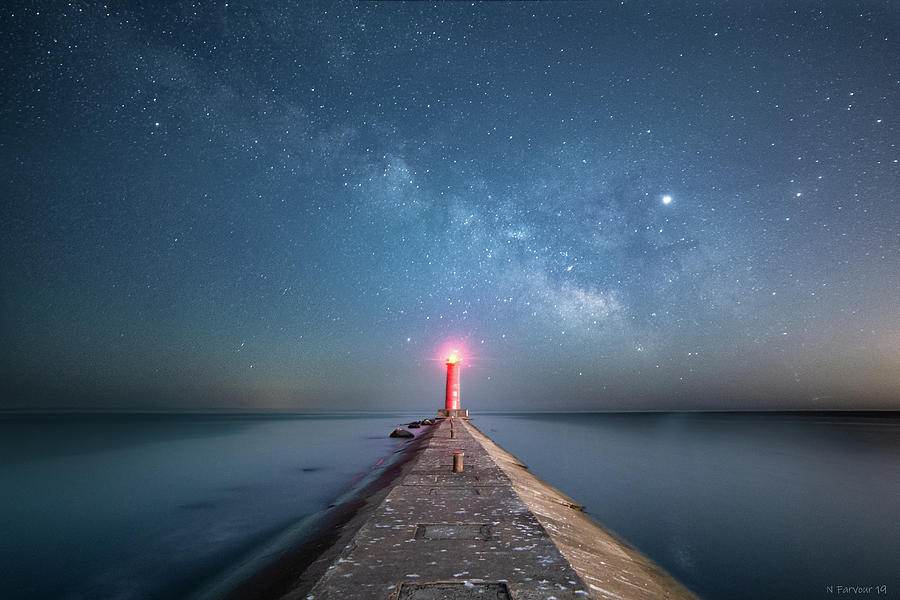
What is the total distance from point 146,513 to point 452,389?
90.9 feet

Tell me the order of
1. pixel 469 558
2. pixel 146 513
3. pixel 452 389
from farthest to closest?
1. pixel 452 389
2. pixel 146 513
3. pixel 469 558

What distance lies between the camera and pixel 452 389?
129 feet

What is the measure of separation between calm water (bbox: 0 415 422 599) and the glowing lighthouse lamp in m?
12.8

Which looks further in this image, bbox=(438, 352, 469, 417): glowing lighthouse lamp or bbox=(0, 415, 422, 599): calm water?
bbox=(438, 352, 469, 417): glowing lighthouse lamp

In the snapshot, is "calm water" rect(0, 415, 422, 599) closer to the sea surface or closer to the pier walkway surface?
the sea surface

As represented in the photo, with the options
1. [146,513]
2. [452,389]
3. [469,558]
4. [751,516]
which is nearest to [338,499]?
[146,513]

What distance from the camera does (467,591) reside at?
3379 mm

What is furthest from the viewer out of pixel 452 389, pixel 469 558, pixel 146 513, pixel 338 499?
pixel 452 389

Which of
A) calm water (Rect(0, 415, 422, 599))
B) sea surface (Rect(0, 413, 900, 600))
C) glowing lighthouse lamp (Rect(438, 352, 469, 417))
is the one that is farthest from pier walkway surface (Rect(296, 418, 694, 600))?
glowing lighthouse lamp (Rect(438, 352, 469, 417))

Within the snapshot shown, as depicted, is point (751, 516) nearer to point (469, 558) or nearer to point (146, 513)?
point (469, 558)

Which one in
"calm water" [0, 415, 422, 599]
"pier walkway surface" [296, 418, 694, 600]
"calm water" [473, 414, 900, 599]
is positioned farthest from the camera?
"calm water" [473, 414, 900, 599]

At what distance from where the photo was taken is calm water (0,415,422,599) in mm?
8508

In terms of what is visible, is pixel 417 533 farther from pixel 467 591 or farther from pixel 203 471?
pixel 203 471

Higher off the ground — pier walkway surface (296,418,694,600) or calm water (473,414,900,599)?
pier walkway surface (296,418,694,600)
